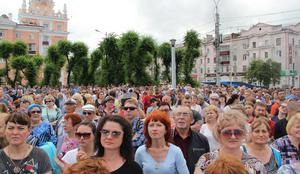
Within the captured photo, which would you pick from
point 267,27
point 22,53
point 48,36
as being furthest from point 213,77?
point 22,53

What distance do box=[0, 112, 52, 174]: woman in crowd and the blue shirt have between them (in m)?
1.03

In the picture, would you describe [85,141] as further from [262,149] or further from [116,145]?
[262,149]

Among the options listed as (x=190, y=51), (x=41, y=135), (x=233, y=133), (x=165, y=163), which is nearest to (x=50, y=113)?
(x=41, y=135)

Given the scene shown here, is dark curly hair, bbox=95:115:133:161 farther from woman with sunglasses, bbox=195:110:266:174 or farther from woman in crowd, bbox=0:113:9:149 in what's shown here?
woman in crowd, bbox=0:113:9:149

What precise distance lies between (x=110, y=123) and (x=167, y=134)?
112 centimetres

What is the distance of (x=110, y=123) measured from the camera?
3703 mm

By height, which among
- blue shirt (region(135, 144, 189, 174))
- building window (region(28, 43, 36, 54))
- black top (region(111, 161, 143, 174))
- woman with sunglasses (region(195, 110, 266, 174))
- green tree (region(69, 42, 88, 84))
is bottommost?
blue shirt (region(135, 144, 189, 174))

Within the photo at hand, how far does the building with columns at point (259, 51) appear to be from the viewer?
72688 millimetres

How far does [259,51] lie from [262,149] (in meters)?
75.6

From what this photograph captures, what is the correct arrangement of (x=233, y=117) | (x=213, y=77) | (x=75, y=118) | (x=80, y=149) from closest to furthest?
1. (x=233, y=117)
2. (x=80, y=149)
3. (x=75, y=118)
4. (x=213, y=77)

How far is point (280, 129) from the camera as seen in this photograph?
23.1 feet

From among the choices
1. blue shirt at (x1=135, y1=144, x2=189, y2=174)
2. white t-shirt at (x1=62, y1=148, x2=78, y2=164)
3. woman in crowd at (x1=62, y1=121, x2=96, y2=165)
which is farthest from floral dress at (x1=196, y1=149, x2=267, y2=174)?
white t-shirt at (x1=62, y1=148, x2=78, y2=164)

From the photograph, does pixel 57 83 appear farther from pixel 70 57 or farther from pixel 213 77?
pixel 213 77

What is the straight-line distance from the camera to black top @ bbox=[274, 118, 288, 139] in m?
6.96
